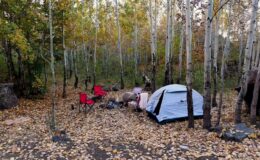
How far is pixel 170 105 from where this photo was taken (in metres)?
9.20

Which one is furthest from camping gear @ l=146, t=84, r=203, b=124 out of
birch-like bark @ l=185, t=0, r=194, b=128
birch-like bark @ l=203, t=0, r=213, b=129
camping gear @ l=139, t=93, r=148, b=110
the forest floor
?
birch-like bark @ l=203, t=0, r=213, b=129

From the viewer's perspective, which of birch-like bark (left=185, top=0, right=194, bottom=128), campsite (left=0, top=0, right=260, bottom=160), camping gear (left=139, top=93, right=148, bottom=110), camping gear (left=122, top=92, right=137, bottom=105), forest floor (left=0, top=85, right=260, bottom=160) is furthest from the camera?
camping gear (left=122, top=92, right=137, bottom=105)

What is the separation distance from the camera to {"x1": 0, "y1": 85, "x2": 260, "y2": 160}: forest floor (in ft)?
19.5

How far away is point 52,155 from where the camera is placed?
5.88 meters

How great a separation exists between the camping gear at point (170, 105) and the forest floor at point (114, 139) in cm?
29

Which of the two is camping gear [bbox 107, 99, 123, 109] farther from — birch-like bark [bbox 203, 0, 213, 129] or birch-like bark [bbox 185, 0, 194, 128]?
birch-like bark [bbox 203, 0, 213, 129]

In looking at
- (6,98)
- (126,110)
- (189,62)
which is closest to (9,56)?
(6,98)

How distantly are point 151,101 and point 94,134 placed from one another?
2984mm

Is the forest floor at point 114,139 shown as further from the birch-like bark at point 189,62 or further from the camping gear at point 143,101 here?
the birch-like bark at point 189,62

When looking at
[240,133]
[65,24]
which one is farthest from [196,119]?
[65,24]

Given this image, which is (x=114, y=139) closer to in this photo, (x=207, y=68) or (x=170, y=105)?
(x=170, y=105)

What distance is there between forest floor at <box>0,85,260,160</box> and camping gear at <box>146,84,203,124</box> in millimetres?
289

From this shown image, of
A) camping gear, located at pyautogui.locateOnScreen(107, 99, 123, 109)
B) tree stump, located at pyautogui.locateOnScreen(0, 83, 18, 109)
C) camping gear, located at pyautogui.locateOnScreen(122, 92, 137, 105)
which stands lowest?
camping gear, located at pyautogui.locateOnScreen(107, 99, 123, 109)

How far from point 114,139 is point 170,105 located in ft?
9.33
